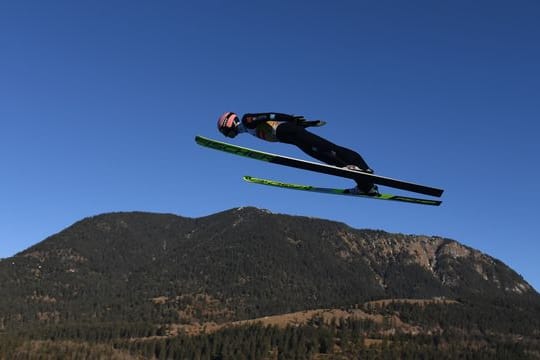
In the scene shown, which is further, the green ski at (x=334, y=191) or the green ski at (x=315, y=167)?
the green ski at (x=334, y=191)

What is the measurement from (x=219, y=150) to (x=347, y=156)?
4.69m

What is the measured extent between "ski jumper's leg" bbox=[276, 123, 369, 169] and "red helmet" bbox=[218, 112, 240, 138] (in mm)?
2654

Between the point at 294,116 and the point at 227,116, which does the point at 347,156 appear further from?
the point at 227,116

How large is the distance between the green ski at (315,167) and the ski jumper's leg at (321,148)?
33cm

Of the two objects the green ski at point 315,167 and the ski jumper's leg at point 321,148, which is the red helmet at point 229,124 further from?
the ski jumper's leg at point 321,148

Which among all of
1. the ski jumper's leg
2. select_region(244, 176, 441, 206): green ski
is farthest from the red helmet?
select_region(244, 176, 441, 206): green ski

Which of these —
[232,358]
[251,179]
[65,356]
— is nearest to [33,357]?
[65,356]

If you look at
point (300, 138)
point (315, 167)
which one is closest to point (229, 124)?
point (300, 138)

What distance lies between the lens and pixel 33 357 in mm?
182125

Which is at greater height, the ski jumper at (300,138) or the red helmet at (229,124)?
the red helmet at (229,124)

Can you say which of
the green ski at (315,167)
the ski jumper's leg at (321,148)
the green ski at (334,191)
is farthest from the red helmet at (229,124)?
the green ski at (334,191)

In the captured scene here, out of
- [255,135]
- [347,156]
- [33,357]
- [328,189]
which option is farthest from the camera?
[33,357]

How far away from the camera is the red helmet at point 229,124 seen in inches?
821

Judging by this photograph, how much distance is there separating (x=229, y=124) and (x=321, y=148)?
13.4ft
